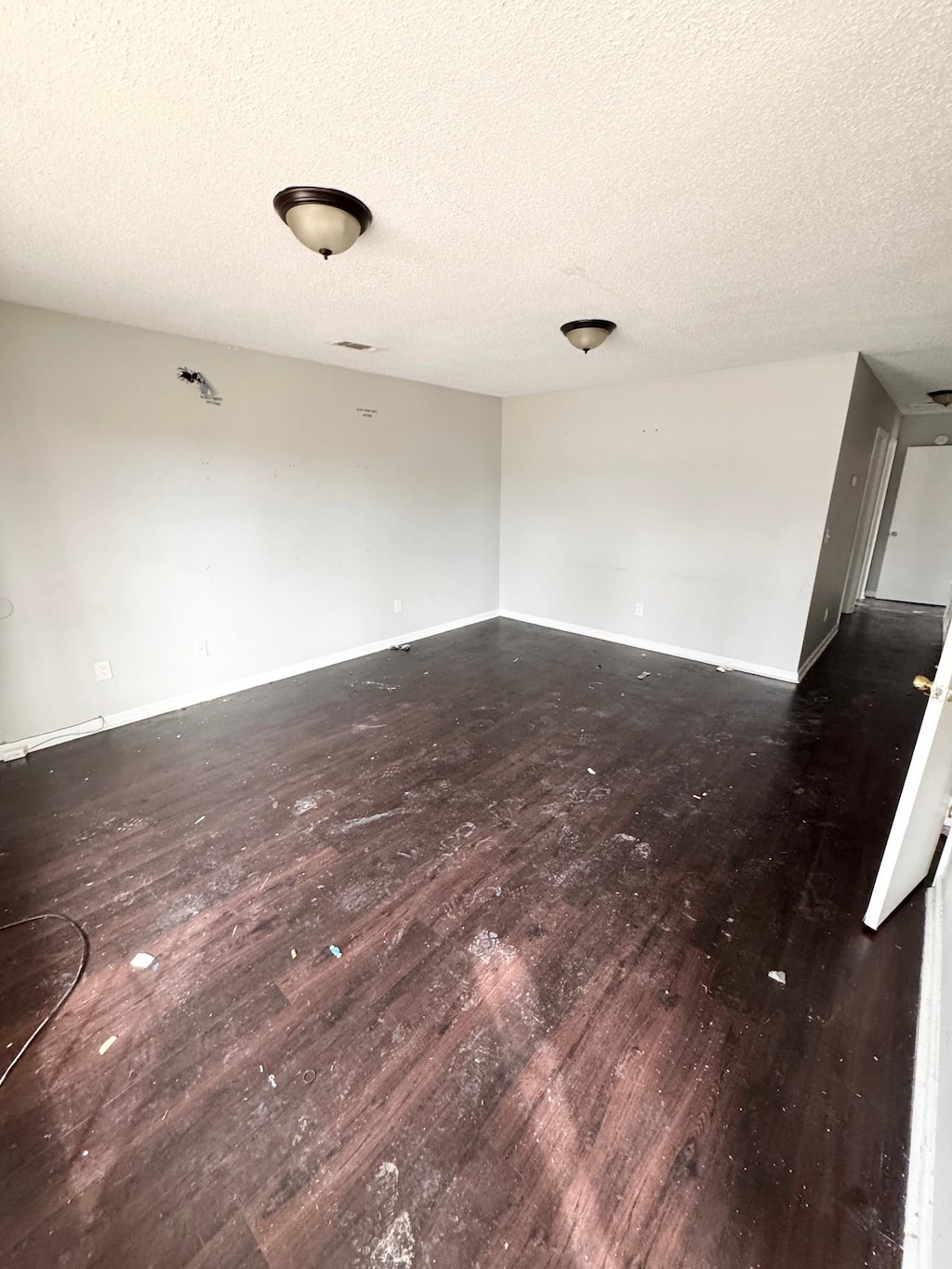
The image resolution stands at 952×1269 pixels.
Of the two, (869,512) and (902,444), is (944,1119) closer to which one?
(869,512)

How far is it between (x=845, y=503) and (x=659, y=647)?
184 cm

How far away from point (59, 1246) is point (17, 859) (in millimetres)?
1525

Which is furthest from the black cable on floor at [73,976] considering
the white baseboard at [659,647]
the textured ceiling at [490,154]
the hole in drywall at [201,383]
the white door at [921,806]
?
the white baseboard at [659,647]

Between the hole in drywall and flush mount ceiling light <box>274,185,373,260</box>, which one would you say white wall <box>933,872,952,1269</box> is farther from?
the hole in drywall

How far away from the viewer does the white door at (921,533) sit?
241 inches

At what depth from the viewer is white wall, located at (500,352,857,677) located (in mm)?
3703

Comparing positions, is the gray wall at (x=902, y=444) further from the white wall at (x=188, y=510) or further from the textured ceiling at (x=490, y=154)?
the white wall at (x=188, y=510)

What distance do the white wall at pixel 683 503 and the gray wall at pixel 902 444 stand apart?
3834 mm

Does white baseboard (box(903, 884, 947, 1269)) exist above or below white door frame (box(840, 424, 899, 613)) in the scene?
below

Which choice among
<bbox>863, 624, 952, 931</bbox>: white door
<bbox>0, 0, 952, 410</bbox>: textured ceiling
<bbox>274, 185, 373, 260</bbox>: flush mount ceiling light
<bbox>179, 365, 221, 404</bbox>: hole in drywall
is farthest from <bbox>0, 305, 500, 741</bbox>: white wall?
<bbox>863, 624, 952, 931</bbox>: white door

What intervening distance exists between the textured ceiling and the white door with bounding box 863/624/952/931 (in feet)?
4.63

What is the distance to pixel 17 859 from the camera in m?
2.10

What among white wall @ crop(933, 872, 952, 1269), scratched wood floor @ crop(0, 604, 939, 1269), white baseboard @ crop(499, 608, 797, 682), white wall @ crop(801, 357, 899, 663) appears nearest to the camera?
white wall @ crop(933, 872, 952, 1269)

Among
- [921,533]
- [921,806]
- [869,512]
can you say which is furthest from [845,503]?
[921,533]
